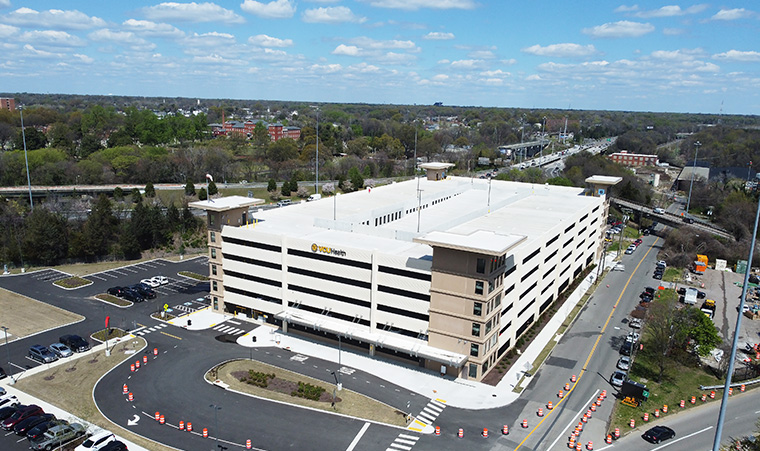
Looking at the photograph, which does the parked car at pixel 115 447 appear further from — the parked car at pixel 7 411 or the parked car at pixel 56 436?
the parked car at pixel 7 411

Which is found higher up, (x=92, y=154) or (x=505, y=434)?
(x=92, y=154)

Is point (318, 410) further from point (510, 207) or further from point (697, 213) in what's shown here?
point (697, 213)

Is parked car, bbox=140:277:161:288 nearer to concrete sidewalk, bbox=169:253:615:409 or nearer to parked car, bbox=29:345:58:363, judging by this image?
concrete sidewalk, bbox=169:253:615:409

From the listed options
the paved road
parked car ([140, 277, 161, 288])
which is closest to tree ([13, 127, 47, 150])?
parked car ([140, 277, 161, 288])

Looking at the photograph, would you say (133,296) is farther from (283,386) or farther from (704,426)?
(704,426)

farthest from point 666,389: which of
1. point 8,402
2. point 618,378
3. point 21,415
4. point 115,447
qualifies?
point 8,402

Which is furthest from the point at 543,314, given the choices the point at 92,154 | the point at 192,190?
the point at 92,154
